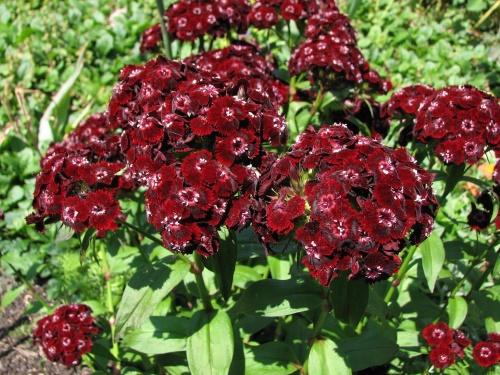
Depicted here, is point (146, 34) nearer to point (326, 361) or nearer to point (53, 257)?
point (53, 257)

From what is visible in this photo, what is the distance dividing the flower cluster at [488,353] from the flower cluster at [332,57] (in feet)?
6.74

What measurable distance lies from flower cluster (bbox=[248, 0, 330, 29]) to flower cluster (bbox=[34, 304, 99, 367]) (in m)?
2.80

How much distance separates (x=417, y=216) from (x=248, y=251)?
123cm

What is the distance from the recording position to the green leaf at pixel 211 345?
8.90 ft

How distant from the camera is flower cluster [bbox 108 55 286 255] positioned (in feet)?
7.68

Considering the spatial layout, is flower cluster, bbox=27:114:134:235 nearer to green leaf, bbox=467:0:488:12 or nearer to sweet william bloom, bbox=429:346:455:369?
sweet william bloom, bbox=429:346:455:369

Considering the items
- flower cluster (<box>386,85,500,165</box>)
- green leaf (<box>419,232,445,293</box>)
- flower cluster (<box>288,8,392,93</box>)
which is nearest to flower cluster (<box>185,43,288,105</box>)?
flower cluster (<box>288,8,392,93</box>)

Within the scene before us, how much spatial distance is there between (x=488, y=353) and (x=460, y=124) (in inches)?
50.6

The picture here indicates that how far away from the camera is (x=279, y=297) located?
111 inches

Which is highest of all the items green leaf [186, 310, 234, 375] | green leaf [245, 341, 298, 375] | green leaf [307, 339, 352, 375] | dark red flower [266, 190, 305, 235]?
dark red flower [266, 190, 305, 235]

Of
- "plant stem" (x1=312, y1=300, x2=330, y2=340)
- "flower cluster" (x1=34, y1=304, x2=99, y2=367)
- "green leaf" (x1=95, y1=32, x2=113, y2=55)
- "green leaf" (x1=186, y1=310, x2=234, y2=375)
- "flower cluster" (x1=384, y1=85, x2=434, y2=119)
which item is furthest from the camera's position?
"green leaf" (x1=95, y1=32, x2=113, y2=55)

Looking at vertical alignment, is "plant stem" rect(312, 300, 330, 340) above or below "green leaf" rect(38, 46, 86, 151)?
above

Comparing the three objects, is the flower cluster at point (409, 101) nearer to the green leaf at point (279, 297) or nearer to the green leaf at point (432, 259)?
the green leaf at point (432, 259)

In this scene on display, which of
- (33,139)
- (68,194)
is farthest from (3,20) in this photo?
(68,194)
